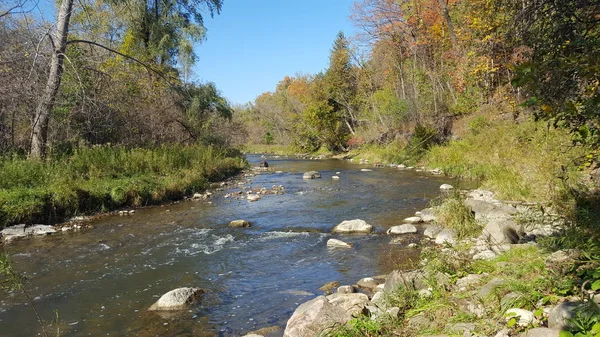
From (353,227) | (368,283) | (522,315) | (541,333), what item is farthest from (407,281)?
(353,227)

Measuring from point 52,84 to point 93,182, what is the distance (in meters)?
3.46

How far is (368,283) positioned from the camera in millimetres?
6156

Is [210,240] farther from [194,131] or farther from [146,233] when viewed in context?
[194,131]

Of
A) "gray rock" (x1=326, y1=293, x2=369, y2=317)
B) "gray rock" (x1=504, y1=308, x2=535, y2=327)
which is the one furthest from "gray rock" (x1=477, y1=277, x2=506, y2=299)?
"gray rock" (x1=326, y1=293, x2=369, y2=317)

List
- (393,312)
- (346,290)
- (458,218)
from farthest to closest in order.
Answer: (458,218)
(346,290)
(393,312)

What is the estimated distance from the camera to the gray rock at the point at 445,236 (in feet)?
25.4

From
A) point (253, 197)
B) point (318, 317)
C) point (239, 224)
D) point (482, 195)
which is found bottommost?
point (482, 195)

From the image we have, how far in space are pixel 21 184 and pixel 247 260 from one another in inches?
305

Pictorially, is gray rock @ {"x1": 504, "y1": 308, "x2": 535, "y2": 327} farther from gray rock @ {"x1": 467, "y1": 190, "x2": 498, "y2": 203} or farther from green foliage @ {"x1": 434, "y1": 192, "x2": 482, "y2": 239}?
gray rock @ {"x1": 467, "y1": 190, "x2": 498, "y2": 203}

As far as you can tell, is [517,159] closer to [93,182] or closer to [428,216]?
[428,216]

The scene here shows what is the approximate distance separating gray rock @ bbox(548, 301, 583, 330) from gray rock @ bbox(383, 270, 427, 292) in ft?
5.66

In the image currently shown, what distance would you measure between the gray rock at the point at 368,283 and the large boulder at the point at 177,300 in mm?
2433

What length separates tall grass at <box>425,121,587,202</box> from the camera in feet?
28.8

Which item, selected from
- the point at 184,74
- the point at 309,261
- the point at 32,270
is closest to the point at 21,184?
the point at 32,270
